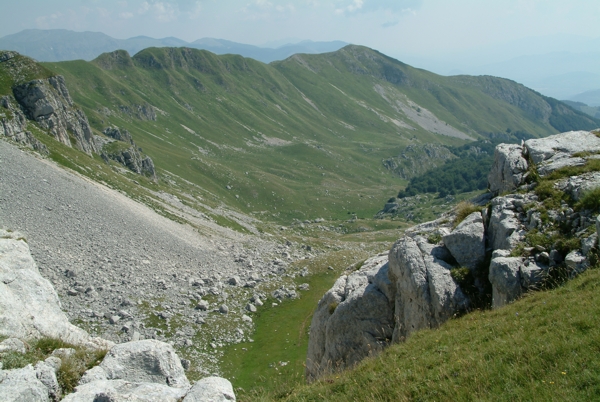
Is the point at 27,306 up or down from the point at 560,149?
down

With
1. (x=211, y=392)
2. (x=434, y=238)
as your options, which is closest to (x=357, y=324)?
(x=434, y=238)

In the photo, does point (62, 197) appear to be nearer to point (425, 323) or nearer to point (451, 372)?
point (425, 323)

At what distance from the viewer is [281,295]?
47375 mm

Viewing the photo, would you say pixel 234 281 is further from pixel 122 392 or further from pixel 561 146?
pixel 561 146

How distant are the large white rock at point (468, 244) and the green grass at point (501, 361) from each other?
4244mm

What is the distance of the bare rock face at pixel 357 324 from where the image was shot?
66.7 feet

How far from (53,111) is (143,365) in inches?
3104

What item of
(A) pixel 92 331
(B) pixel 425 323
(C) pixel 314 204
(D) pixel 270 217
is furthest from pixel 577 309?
(C) pixel 314 204

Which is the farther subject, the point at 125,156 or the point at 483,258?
the point at 125,156

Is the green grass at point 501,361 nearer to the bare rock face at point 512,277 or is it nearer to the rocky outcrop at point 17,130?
the bare rock face at point 512,277

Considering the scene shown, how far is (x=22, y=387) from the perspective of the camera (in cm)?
1081

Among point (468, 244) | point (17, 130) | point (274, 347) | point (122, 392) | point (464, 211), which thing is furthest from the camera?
point (17, 130)

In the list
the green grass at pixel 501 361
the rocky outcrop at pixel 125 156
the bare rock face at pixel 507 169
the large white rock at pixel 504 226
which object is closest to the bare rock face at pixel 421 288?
the green grass at pixel 501 361

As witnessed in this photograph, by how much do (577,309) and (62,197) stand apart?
53.7m
